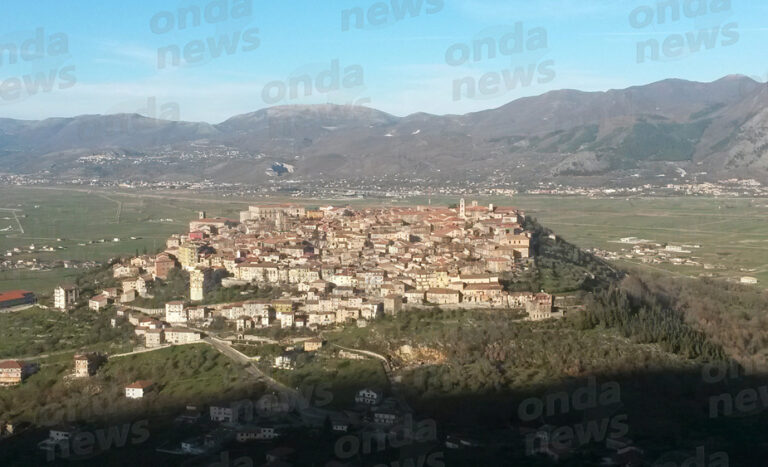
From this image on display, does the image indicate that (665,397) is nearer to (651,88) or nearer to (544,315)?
(544,315)

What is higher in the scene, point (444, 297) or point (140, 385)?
point (444, 297)

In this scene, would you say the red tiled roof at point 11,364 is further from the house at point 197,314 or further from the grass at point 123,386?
the house at point 197,314

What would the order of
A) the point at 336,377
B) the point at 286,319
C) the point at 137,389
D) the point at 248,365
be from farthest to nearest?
the point at 286,319 → the point at 248,365 → the point at 137,389 → the point at 336,377

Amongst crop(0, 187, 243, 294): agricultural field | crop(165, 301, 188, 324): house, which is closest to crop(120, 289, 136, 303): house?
crop(165, 301, 188, 324): house

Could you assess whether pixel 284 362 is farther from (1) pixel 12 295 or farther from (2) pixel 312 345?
(1) pixel 12 295

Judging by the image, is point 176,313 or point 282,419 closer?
point 282,419

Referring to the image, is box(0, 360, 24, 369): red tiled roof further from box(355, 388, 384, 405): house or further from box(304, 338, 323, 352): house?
box(355, 388, 384, 405): house

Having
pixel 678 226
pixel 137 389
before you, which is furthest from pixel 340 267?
pixel 678 226

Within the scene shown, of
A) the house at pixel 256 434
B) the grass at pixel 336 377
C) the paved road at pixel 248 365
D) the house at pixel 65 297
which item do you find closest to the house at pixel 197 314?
the paved road at pixel 248 365
